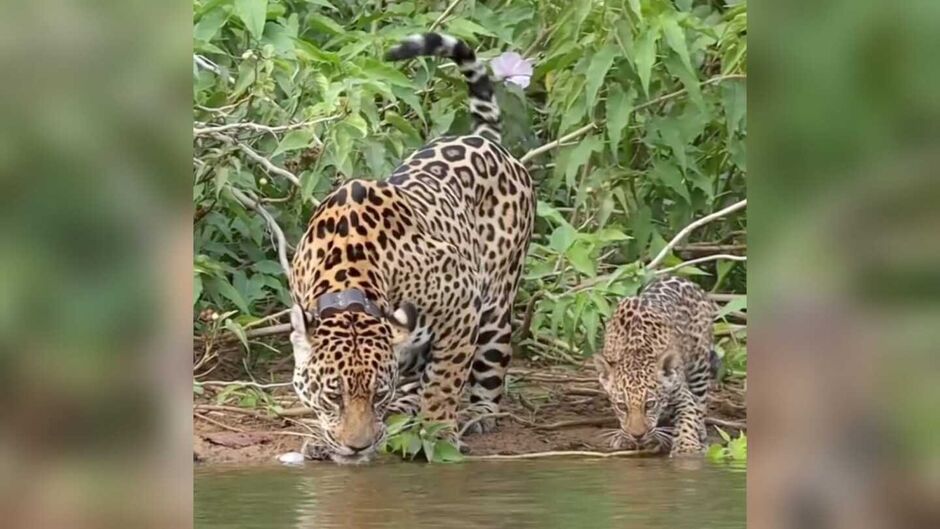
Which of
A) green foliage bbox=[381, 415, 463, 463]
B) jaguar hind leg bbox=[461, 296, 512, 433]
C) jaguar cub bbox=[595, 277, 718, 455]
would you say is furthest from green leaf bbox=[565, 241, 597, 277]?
green foliage bbox=[381, 415, 463, 463]

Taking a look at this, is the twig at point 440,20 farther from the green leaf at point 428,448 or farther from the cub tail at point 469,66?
the green leaf at point 428,448

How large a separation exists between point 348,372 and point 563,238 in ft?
2.66

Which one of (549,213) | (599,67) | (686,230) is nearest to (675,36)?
(599,67)

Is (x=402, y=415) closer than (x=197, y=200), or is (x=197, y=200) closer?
(x=402, y=415)

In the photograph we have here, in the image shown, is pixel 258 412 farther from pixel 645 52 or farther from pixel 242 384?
pixel 645 52

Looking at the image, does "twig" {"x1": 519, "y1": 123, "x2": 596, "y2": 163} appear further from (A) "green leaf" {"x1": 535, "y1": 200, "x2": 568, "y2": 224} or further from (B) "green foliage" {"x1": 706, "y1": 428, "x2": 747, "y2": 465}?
(B) "green foliage" {"x1": 706, "y1": 428, "x2": 747, "y2": 465}

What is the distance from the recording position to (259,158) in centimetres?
368

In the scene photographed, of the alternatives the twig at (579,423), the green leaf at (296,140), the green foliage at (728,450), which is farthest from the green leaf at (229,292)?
the green foliage at (728,450)
